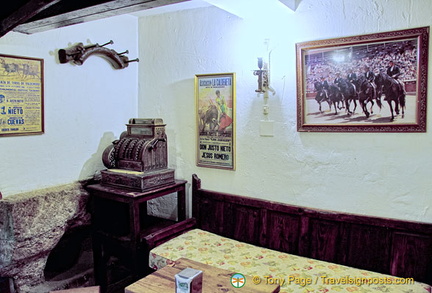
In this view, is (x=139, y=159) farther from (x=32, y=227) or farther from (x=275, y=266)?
(x=275, y=266)

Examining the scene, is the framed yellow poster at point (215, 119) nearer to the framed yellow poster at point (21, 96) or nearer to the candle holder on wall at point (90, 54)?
the candle holder on wall at point (90, 54)

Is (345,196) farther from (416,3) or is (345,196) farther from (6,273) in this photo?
(6,273)

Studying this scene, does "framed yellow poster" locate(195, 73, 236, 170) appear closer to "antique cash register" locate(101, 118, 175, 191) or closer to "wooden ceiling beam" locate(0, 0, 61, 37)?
"antique cash register" locate(101, 118, 175, 191)

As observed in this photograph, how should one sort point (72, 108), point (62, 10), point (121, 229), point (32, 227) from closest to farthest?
point (62, 10), point (32, 227), point (72, 108), point (121, 229)

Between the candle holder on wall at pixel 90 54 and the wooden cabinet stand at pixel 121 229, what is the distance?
1.18 meters

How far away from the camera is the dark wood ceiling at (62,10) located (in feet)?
6.77

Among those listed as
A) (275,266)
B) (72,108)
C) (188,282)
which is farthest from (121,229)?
(188,282)

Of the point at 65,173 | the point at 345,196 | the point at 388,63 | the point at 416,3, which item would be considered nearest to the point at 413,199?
the point at 345,196

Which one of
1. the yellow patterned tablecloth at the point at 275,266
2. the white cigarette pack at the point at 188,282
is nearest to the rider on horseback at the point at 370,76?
the yellow patterned tablecloth at the point at 275,266

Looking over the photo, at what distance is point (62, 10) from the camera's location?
236cm

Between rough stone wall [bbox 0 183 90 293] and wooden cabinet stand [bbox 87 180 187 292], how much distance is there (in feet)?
0.81

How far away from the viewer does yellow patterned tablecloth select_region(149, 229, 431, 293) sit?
229 centimetres

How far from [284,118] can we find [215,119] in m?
0.69

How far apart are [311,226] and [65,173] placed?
88.1 inches
